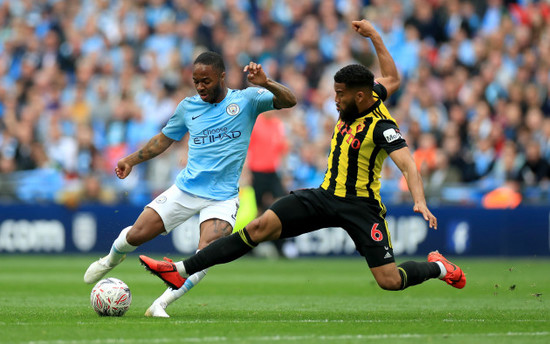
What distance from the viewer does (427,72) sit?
19.3 meters

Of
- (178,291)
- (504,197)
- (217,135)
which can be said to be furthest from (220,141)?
(504,197)

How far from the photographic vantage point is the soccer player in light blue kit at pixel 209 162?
8719mm

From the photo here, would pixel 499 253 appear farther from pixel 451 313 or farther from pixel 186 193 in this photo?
pixel 186 193

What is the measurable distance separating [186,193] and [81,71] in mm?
12972

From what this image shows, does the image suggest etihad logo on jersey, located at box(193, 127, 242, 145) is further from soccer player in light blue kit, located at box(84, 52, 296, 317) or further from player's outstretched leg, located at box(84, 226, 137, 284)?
player's outstretched leg, located at box(84, 226, 137, 284)

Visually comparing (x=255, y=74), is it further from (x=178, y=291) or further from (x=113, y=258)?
(x=113, y=258)

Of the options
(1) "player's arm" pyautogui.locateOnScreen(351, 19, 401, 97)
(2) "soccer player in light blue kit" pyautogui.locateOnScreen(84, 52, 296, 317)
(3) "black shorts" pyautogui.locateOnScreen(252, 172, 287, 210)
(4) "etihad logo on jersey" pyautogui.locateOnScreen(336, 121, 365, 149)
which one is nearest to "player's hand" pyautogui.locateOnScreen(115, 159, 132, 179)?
(2) "soccer player in light blue kit" pyautogui.locateOnScreen(84, 52, 296, 317)

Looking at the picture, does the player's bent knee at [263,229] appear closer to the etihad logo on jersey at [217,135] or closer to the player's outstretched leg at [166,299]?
the player's outstretched leg at [166,299]

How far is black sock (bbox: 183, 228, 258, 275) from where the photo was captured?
8109 millimetres

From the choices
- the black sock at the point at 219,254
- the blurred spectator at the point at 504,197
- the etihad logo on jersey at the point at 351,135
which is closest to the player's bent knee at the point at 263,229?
the black sock at the point at 219,254

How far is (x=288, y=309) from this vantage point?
943 centimetres

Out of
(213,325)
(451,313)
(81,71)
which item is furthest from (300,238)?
(213,325)

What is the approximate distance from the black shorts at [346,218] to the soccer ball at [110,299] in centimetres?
158

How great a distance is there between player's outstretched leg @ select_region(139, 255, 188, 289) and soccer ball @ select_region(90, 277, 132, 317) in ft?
1.75
